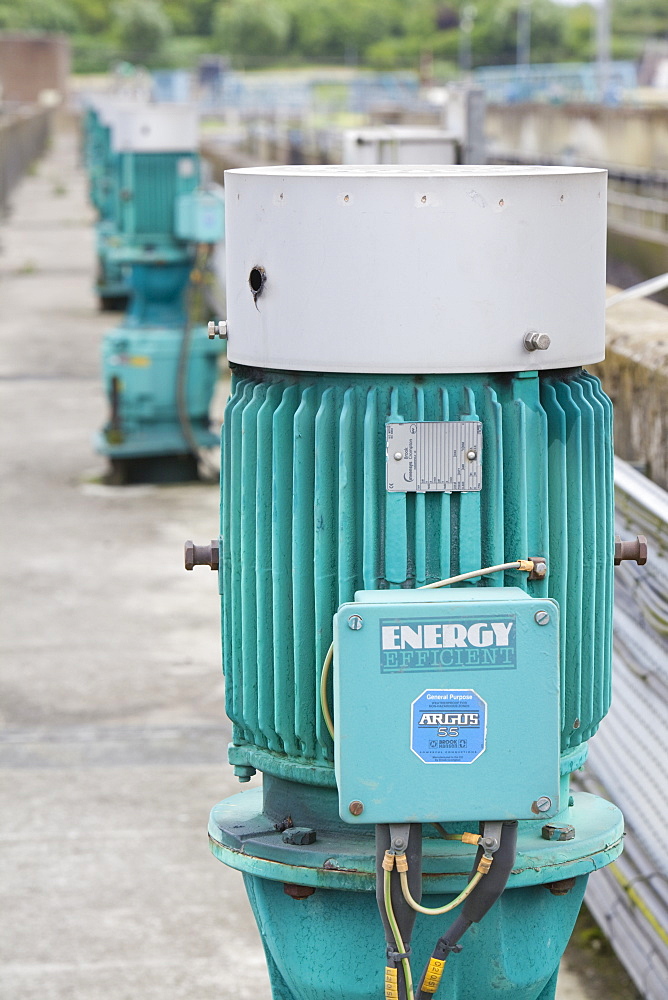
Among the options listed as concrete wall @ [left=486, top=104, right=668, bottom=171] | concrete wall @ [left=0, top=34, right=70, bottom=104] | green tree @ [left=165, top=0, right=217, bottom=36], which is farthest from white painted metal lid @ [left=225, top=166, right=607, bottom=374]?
green tree @ [left=165, top=0, right=217, bottom=36]

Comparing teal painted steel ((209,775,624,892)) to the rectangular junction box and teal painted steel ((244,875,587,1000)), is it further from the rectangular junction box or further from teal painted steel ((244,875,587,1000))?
the rectangular junction box

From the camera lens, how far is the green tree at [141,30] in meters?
94.4

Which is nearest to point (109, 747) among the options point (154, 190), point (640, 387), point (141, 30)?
point (640, 387)

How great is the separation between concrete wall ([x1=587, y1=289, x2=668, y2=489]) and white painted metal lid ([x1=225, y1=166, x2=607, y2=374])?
1.80 metres

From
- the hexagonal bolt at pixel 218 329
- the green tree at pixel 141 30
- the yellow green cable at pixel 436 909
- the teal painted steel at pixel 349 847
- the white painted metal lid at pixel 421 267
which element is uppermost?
the green tree at pixel 141 30

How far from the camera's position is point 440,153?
7012 mm

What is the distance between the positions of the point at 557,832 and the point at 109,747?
132 inches

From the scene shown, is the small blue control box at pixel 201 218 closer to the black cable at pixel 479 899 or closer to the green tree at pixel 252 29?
the black cable at pixel 479 899

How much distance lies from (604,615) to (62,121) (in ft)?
229

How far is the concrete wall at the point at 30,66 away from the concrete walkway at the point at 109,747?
66.8 metres

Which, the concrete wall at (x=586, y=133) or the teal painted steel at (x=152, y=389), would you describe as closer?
the teal painted steel at (x=152, y=389)

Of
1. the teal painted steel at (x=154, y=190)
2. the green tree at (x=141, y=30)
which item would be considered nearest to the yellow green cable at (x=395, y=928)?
the teal painted steel at (x=154, y=190)

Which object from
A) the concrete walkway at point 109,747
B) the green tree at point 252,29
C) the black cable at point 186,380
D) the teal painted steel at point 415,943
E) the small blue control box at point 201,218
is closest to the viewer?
the teal painted steel at point 415,943

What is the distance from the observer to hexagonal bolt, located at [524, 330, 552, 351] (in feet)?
7.62
